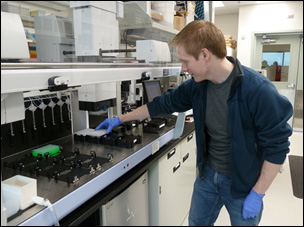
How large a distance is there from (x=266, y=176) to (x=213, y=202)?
0.40m

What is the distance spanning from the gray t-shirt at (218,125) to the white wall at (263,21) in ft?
16.1

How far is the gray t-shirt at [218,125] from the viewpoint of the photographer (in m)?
1.39

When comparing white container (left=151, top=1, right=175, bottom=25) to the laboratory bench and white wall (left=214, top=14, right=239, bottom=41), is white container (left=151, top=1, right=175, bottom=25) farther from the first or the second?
white wall (left=214, top=14, right=239, bottom=41)

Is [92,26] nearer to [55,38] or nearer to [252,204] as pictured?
[55,38]

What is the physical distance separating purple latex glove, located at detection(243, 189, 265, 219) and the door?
4973 millimetres

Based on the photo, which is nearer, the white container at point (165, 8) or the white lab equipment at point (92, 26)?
the white lab equipment at point (92, 26)

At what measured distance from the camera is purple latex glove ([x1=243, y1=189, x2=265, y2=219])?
134 cm

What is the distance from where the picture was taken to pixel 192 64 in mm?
1265

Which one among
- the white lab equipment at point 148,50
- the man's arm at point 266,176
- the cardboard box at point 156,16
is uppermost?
the cardboard box at point 156,16

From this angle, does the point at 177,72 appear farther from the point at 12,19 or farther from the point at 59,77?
the point at 12,19

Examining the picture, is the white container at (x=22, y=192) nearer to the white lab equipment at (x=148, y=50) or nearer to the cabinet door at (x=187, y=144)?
the white lab equipment at (x=148, y=50)

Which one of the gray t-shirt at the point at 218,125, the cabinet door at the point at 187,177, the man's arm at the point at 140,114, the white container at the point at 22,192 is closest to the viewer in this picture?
the white container at the point at 22,192

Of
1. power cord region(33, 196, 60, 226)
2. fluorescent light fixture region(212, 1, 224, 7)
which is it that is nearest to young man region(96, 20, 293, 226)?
power cord region(33, 196, 60, 226)

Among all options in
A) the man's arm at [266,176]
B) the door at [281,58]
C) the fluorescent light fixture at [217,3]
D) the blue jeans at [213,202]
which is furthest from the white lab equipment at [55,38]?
the door at [281,58]
